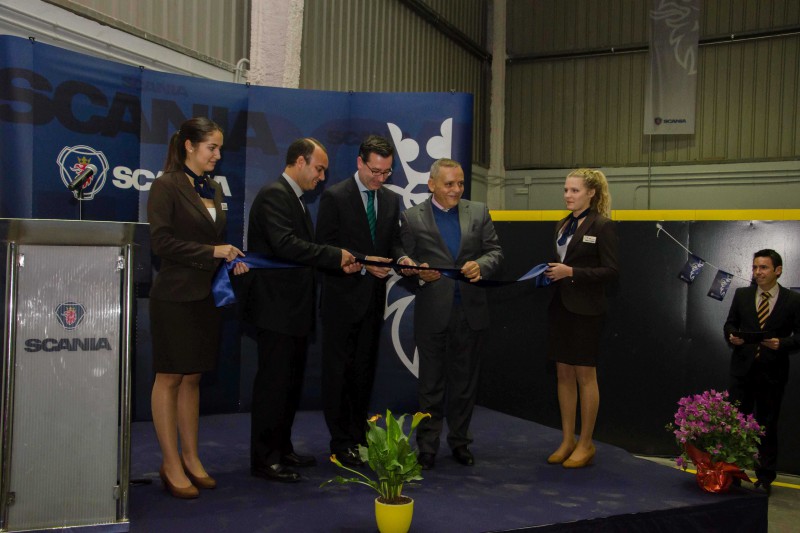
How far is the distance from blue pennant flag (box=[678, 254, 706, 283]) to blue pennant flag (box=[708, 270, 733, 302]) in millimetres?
→ 134

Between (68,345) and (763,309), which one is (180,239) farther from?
(763,309)

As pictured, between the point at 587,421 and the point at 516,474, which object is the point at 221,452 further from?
the point at 587,421

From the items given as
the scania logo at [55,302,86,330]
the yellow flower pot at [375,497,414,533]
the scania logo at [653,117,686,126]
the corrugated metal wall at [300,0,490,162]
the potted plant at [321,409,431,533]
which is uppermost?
the corrugated metal wall at [300,0,490,162]

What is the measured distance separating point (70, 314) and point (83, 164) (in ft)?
6.07

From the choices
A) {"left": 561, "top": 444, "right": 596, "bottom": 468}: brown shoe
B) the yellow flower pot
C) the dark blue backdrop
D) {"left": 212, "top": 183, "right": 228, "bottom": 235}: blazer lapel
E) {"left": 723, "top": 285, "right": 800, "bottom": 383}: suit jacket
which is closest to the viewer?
the yellow flower pot

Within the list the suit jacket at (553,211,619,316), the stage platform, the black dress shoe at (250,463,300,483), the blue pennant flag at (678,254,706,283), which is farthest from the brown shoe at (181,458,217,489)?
the blue pennant flag at (678,254,706,283)

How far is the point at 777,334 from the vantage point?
4.36m

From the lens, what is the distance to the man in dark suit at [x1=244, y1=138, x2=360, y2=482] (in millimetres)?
3094

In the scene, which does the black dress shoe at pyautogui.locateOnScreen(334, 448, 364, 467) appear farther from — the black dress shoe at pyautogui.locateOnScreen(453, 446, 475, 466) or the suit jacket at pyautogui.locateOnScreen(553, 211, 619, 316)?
the suit jacket at pyautogui.locateOnScreen(553, 211, 619, 316)

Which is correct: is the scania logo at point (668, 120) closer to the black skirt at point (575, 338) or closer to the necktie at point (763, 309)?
the necktie at point (763, 309)

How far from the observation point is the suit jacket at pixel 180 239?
9.03 ft

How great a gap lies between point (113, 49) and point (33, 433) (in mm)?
3034

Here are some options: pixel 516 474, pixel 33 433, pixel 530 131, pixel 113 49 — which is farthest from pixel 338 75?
pixel 33 433

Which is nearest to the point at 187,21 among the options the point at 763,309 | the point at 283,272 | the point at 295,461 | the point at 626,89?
the point at 283,272
